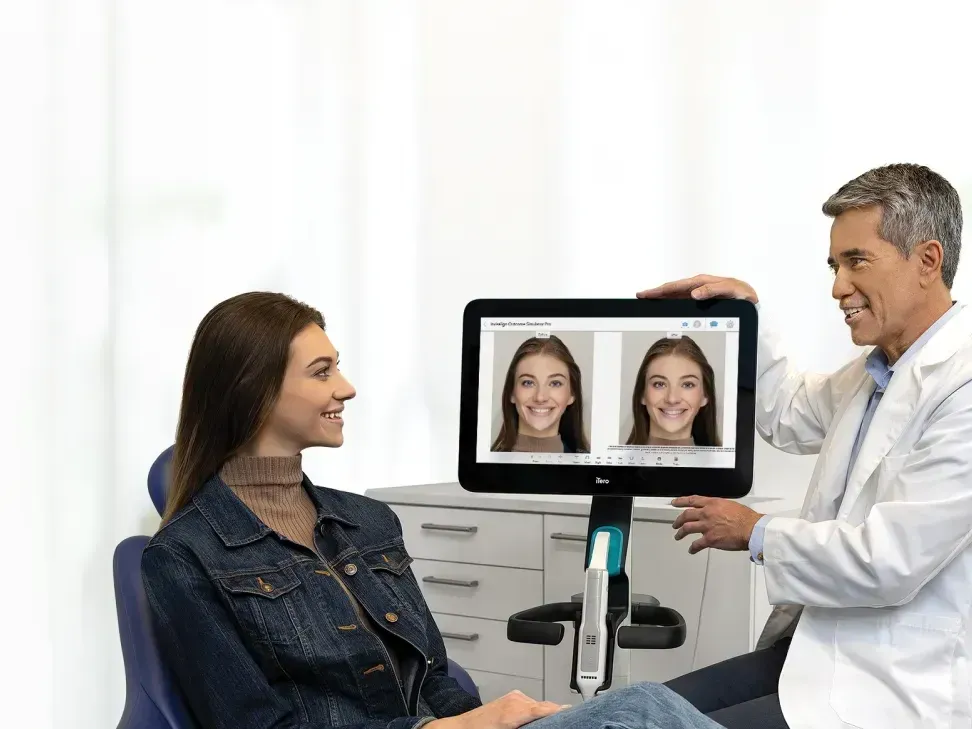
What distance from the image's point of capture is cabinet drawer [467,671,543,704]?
2713 millimetres

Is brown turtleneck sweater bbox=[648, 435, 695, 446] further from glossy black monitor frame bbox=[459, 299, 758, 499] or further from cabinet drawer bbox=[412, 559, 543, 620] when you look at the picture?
cabinet drawer bbox=[412, 559, 543, 620]

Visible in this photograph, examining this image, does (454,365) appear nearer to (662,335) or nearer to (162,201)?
(162,201)

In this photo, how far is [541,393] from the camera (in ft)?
6.48

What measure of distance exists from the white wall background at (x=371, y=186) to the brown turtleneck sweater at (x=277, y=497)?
2.85 ft

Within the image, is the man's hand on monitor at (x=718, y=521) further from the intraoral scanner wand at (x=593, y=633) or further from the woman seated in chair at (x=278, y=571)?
the woman seated in chair at (x=278, y=571)

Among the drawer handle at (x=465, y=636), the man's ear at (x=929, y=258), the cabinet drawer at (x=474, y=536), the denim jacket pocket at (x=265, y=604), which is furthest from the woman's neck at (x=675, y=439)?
the drawer handle at (x=465, y=636)

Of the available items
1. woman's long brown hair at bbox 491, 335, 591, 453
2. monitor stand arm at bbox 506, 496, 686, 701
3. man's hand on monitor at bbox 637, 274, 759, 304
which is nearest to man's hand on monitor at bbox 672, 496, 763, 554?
monitor stand arm at bbox 506, 496, 686, 701

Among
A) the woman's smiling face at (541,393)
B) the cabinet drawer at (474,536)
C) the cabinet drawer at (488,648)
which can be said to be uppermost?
the woman's smiling face at (541,393)

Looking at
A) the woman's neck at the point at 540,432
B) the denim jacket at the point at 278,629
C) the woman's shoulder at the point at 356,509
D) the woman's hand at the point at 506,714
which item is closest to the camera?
the woman's hand at the point at 506,714

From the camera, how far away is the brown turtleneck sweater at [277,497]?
1724mm

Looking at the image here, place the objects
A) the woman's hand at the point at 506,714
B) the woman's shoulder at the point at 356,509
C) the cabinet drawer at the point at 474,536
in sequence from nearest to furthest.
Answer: the woman's hand at the point at 506,714, the woman's shoulder at the point at 356,509, the cabinet drawer at the point at 474,536

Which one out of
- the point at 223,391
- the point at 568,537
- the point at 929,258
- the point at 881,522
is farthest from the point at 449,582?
the point at 929,258

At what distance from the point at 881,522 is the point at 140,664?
3.87 ft

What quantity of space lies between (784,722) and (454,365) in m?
1.85
